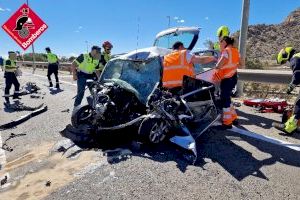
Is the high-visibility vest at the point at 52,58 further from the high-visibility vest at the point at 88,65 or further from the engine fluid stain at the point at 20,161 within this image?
the engine fluid stain at the point at 20,161

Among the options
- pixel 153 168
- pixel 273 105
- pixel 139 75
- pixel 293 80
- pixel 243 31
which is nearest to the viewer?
pixel 153 168

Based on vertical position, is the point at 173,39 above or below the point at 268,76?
above

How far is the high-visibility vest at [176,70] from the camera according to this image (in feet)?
20.0

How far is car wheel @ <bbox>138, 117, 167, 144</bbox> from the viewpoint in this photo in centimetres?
528

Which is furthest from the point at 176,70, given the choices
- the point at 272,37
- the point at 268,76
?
the point at 272,37

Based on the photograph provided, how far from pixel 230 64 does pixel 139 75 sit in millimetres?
1776

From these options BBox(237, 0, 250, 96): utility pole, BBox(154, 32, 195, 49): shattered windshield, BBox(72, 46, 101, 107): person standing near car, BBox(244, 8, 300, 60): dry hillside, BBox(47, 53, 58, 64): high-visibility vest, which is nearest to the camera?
BBox(154, 32, 195, 49): shattered windshield

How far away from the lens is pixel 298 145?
17.9 ft

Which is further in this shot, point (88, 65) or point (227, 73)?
point (88, 65)

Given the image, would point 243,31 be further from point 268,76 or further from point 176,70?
point 176,70

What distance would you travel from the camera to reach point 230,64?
657 centimetres

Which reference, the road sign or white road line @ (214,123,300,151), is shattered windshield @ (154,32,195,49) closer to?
white road line @ (214,123,300,151)

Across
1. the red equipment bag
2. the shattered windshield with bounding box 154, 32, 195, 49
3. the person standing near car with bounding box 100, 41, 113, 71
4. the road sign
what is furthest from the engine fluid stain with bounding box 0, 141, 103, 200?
the road sign

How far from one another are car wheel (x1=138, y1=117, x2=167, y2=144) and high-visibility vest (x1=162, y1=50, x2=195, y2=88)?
1.03 m
